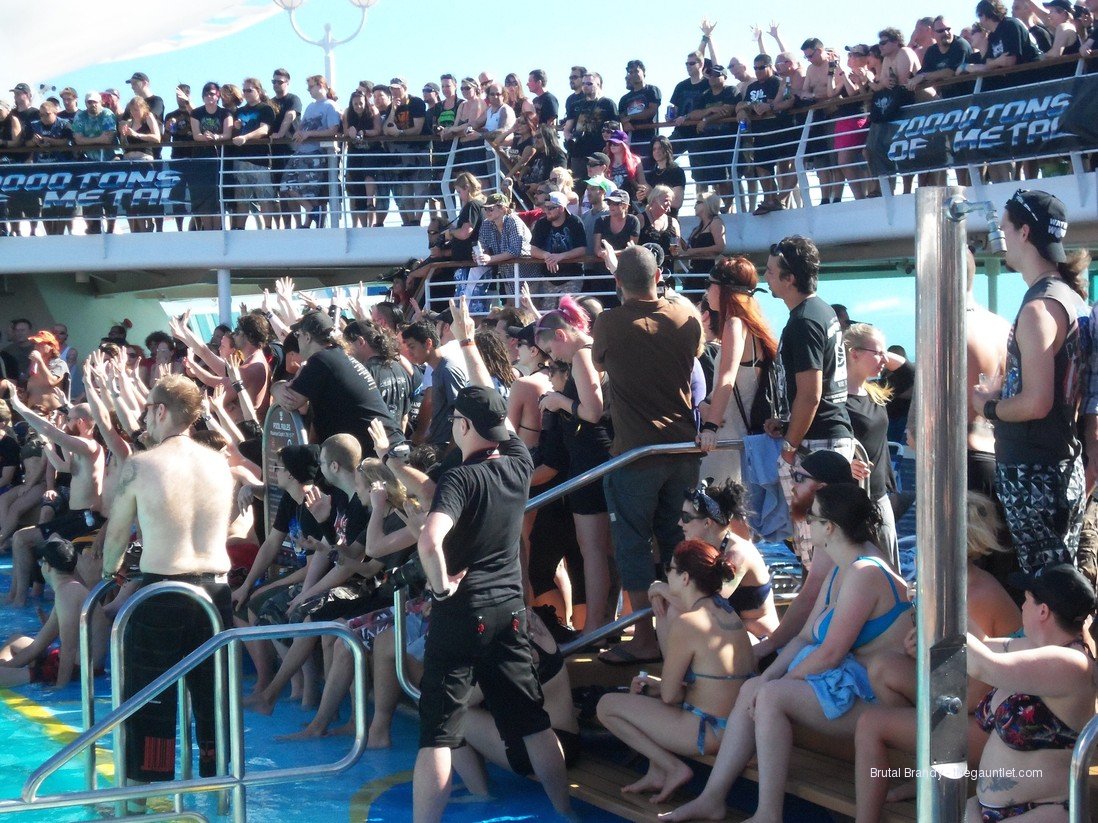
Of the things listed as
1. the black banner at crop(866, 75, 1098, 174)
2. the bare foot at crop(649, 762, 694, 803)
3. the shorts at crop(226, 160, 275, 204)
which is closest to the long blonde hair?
the bare foot at crop(649, 762, 694, 803)

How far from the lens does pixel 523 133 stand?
617 inches

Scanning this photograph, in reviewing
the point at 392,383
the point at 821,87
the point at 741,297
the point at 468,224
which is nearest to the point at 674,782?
the point at 741,297

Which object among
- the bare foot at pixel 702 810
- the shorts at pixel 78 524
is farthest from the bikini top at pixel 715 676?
the shorts at pixel 78 524

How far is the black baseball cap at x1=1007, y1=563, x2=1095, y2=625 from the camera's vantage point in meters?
3.61

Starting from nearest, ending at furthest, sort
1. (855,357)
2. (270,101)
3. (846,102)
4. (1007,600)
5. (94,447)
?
(1007,600)
(855,357)
(94,447)
(846,102)
(270,101)

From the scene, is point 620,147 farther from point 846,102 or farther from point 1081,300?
point 1081,300

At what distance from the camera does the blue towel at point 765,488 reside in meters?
5.91

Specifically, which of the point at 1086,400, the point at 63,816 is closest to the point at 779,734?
the point at 1086,400

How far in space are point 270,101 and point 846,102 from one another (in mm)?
7664

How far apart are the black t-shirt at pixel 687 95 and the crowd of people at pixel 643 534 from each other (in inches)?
301

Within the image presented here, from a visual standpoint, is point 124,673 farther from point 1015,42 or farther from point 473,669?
point 1015,42

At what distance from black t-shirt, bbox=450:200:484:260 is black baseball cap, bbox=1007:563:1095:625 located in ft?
31.3

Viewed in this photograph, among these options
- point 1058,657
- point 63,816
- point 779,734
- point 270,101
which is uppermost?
point 270,101

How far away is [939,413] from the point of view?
96.0 inches
